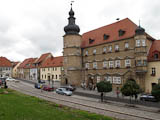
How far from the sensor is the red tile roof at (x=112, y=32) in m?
34.1

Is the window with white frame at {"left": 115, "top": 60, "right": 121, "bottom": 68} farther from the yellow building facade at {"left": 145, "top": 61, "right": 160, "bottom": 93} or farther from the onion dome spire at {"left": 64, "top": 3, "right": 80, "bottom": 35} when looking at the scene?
the onion dome spire at {"left": 64, "top": 3, "right": 80, "bottom": 35}

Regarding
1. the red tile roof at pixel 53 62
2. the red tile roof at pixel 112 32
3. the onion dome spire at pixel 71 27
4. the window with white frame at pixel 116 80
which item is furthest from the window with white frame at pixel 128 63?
the red tile roof at pixel 53 62

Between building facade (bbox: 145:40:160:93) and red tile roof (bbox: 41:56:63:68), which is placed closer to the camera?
building facade (bbox: 145:40:160:93)

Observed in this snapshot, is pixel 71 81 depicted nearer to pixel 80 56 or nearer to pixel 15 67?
pixel 80 56

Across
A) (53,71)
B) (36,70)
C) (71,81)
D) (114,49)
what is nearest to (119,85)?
(114,49)

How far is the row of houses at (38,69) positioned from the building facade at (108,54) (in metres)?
11.9

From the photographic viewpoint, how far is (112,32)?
126 ft

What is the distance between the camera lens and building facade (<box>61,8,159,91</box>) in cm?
3056

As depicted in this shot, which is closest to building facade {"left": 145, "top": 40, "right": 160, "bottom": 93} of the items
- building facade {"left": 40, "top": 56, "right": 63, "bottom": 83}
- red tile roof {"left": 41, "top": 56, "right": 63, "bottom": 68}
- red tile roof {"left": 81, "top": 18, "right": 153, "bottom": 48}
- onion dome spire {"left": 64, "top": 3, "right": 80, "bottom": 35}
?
red tile roof {"left": 81, "top": 18, "right": 153, "bottom": 48}

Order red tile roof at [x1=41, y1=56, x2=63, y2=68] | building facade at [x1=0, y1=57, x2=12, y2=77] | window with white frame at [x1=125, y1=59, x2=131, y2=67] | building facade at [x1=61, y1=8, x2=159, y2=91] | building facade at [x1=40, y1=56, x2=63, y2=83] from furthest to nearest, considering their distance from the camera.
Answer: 1. building facade at [x1=0, y1=57, x2=12, y2=77]
2. red tile roof at [x1=41, y1=56, x2=63, y2=68]
3. building facade at [x1=40, y1=56, x2=63, y2=83]
4. window with white frame at [x1=125, y1=59, x2=131, y2=67]
5. building facade at [x1=61, y1=8, x2=159, y2=91]

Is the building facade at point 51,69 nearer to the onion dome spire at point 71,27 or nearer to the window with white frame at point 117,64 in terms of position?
the onion dome spire at point 71,27

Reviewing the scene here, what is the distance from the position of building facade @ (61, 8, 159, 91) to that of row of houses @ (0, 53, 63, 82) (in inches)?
469

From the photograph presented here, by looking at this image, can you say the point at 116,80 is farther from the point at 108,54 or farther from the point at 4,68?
the point at 4,68

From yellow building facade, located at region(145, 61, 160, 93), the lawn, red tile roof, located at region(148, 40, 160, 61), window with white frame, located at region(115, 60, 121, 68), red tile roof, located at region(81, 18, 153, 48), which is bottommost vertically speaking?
the lawn
